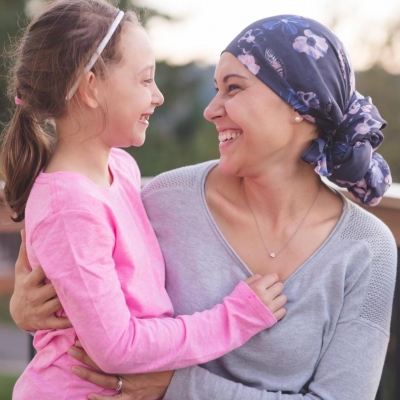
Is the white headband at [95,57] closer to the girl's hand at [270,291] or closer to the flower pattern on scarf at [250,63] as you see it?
A: the flower pattern on scarf at [250,63]

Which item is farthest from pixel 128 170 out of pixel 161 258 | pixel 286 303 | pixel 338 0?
pixel 338 0

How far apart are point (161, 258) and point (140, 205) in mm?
173

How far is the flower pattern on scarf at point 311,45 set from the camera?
6.66ft

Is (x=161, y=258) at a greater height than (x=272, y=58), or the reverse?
(x=272, y=58)

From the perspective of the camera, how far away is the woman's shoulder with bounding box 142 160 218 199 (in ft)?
7.48

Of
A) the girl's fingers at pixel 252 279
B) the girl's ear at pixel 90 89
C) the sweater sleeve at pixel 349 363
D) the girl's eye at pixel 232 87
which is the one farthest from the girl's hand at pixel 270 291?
the girl's ear at pixel 90 89

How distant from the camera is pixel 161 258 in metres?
2.18

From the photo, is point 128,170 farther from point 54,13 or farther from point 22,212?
point 54,13

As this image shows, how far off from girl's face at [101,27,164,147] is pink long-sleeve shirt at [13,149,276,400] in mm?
158

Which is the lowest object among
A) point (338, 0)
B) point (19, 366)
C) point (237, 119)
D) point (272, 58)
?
point (19, 366)

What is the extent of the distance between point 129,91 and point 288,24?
51cm

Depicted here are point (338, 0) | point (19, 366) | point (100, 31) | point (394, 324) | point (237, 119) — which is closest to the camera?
point (100, 31)

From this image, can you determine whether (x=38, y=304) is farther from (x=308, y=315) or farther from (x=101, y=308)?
(x=308, y=315)

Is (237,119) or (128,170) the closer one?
(237,119)
